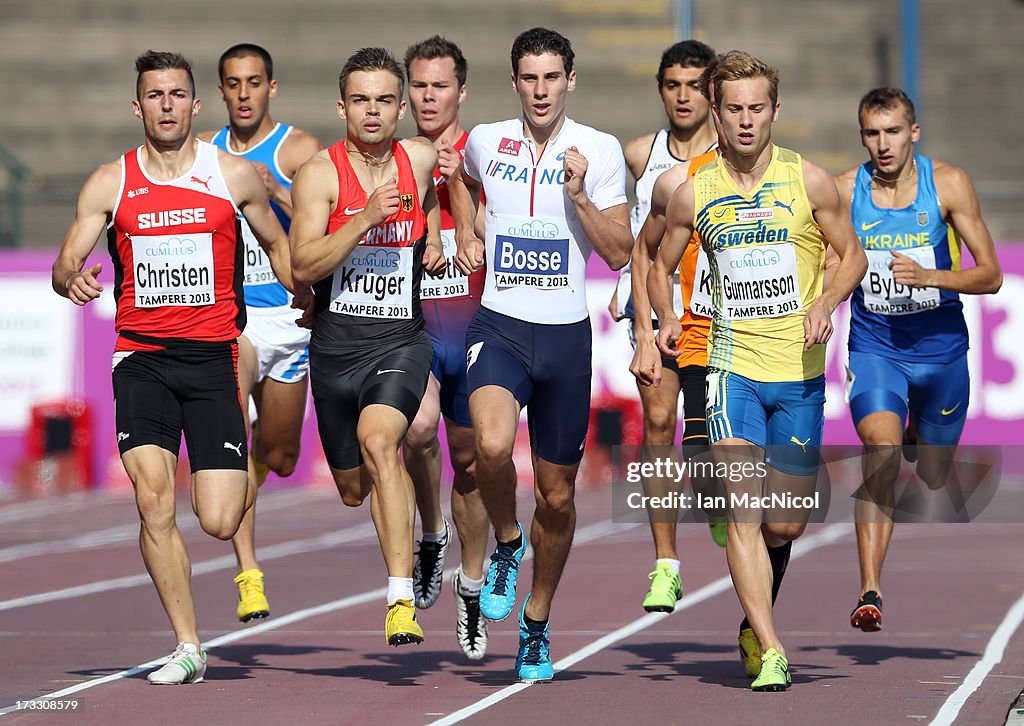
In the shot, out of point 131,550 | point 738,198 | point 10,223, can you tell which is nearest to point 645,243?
point 738,198

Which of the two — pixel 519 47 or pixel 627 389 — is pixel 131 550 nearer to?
pixel 627 389

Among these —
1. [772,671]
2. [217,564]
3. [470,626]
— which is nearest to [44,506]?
[217,564]

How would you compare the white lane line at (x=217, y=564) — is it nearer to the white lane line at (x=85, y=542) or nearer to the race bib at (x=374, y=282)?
the white lane line at (x=85, y=542)

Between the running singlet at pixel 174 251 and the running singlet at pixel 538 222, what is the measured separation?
1223 mm

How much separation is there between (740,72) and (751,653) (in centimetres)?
263

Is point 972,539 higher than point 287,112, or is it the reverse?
point 287,112

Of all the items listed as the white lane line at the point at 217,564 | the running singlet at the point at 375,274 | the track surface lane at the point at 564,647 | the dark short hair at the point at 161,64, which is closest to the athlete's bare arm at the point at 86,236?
the dark short hair at the point at 161,64

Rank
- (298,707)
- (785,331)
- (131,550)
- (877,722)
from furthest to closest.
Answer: (131,550)
(785,331)
(298,707)
(877,722)

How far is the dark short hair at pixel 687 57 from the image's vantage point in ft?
35.4

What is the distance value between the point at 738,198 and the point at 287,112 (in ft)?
66.4

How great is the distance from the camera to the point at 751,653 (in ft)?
29.8

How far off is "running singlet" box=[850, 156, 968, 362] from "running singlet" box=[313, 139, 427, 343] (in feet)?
7.75

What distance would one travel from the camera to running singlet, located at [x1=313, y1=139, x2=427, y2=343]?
9.16m

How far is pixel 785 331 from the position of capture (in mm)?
8719
